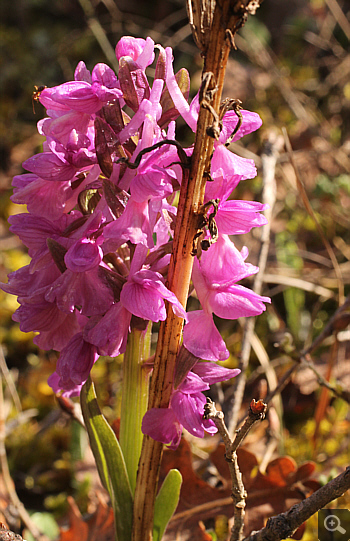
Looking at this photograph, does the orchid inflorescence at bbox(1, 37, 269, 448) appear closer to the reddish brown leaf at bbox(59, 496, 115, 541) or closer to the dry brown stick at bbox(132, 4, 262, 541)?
the dry brown stick at bbox(132, 4, 262, 541)

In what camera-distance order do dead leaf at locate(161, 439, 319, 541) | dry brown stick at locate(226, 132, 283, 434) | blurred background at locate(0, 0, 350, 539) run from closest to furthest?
dead leaf at locate(161, 439, 319, 541) < dry brown stick at locate(226, 132, 283, 434) < blurred background at locate(0, 0, 350, 539)

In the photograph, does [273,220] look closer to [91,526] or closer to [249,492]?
[249,492]

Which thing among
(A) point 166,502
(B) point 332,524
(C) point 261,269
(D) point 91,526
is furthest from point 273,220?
(A) point 166,502

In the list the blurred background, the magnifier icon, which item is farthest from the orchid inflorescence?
the magnifier icon

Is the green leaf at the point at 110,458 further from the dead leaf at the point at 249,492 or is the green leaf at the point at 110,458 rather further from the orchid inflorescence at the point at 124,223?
the dead leaf at the point at 249,492

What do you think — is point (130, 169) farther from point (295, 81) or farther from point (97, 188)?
point (295, 81)
